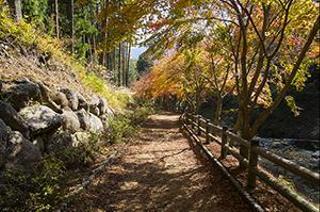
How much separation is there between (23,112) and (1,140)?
1688 millimetres

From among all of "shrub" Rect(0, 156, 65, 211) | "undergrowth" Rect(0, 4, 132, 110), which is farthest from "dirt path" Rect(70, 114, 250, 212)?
"undergrowth" Rect(0, 4, 132, 110)

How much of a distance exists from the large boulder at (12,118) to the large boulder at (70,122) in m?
2.50

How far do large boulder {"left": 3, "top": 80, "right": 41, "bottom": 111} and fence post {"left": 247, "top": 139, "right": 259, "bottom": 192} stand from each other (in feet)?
18.1

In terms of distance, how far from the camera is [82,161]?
10.4 meters

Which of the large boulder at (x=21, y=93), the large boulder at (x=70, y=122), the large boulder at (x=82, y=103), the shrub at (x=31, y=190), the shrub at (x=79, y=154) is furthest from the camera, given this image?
the large boulder at (x=82, y=103)

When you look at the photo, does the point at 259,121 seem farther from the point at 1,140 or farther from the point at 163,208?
the point at 1,140

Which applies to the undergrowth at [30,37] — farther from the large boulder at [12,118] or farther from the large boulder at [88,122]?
the large boulder at [12,118]

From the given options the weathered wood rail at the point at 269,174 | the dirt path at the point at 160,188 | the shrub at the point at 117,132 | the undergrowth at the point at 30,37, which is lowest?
the dirt path at the point at 160,188

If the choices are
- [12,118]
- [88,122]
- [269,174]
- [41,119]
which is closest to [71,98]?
[88,122]

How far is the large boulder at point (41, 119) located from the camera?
8902 millimetres

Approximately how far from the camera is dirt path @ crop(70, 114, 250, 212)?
7750mm

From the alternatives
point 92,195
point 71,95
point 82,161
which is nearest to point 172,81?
point 71,95

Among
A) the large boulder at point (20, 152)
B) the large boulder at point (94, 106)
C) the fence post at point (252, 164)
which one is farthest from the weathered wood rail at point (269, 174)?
the large boulder at point (94, 106)

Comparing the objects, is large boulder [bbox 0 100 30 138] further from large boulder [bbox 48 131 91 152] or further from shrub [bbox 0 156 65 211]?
large boulder [bbox 48 131 91 152]
